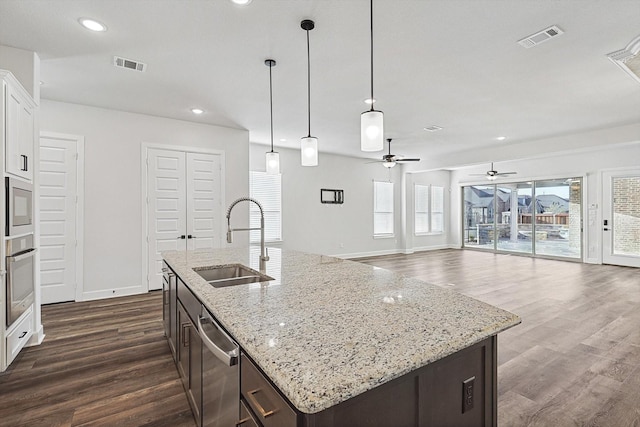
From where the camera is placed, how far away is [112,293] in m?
4.80

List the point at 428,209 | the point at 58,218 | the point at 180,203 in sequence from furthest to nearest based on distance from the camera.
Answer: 1. the point at 428,209
2. the point at 180,203
3. the point at 58,218

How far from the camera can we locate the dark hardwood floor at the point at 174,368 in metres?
2.09

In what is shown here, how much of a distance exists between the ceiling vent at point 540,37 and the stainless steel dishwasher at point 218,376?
3.34 meters

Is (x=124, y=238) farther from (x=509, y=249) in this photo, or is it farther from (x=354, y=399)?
(x=509, y=249)

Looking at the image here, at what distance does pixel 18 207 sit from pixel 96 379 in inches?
61.3

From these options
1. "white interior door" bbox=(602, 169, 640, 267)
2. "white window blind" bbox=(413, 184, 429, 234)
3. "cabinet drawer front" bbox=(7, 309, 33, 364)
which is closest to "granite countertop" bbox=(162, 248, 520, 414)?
"cabinet drawer front" bbox=(7, 309, 33, 364)

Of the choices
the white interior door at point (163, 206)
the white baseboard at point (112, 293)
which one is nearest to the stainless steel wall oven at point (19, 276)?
the white baseboard at point (112, 293)

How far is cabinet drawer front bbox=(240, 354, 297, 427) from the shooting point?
852 millimetres

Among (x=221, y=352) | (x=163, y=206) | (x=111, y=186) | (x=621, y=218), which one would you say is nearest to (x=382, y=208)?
(x=621, y=218)

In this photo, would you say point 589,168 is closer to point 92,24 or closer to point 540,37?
point 540,37

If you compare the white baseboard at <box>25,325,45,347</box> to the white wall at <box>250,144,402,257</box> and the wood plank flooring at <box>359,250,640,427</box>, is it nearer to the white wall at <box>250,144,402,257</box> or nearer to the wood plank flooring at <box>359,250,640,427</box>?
the wood plank flooring at <box>359,250,640,427</box>

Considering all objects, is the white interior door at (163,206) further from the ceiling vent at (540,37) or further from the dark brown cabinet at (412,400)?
the ceiling vent at (540,37)

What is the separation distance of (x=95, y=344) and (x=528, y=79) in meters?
5.42

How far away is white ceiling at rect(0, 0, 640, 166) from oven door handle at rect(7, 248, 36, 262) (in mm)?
1891
